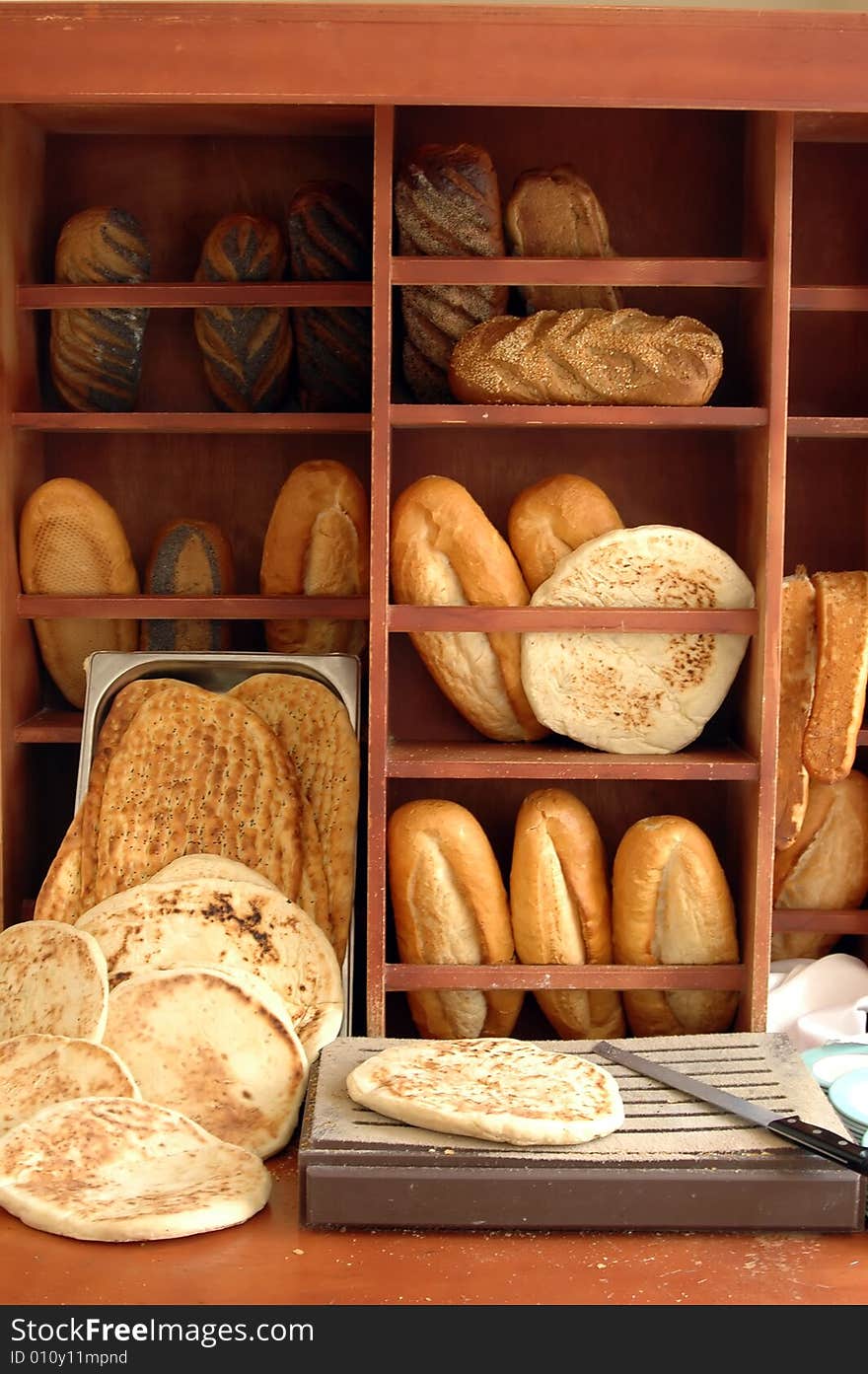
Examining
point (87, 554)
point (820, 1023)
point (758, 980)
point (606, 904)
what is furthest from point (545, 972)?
point (87, 554)

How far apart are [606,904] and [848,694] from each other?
435mm

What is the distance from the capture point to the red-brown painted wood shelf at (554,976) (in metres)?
1.76

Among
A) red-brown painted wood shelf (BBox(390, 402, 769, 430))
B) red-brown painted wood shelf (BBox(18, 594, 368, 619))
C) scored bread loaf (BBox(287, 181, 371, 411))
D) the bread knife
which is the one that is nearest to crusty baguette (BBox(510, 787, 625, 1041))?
the bread knife

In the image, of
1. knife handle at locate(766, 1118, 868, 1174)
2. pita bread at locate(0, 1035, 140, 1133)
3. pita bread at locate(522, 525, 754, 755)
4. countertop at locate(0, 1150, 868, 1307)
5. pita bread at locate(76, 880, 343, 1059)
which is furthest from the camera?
pita bread at locate(522, 525, 754, 755)

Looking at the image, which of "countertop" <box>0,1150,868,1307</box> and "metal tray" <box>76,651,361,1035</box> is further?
"metal tray" <box>76,651,361,1035</box>

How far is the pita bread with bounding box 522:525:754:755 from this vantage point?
178 centimetres

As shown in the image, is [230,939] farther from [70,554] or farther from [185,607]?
[70,554]

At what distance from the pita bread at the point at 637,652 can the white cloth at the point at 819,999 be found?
400 mm

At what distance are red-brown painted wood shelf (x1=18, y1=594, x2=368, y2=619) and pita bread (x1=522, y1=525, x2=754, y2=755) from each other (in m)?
0.29

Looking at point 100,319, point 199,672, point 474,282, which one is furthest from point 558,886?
point 100,319

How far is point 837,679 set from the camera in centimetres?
177

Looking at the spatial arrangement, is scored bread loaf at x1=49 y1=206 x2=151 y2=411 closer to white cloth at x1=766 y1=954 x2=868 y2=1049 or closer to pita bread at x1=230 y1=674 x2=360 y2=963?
pita bread at x1=230 y1=674 x2=360 y2=963

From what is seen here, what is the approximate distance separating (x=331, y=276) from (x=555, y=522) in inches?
18.7

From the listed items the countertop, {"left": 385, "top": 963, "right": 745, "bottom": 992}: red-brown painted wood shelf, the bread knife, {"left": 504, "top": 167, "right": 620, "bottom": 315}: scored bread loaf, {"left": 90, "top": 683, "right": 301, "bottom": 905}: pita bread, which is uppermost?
{"left": 504, "top": 167, "right": 620, "bottom": 315}: scored bread loaf
